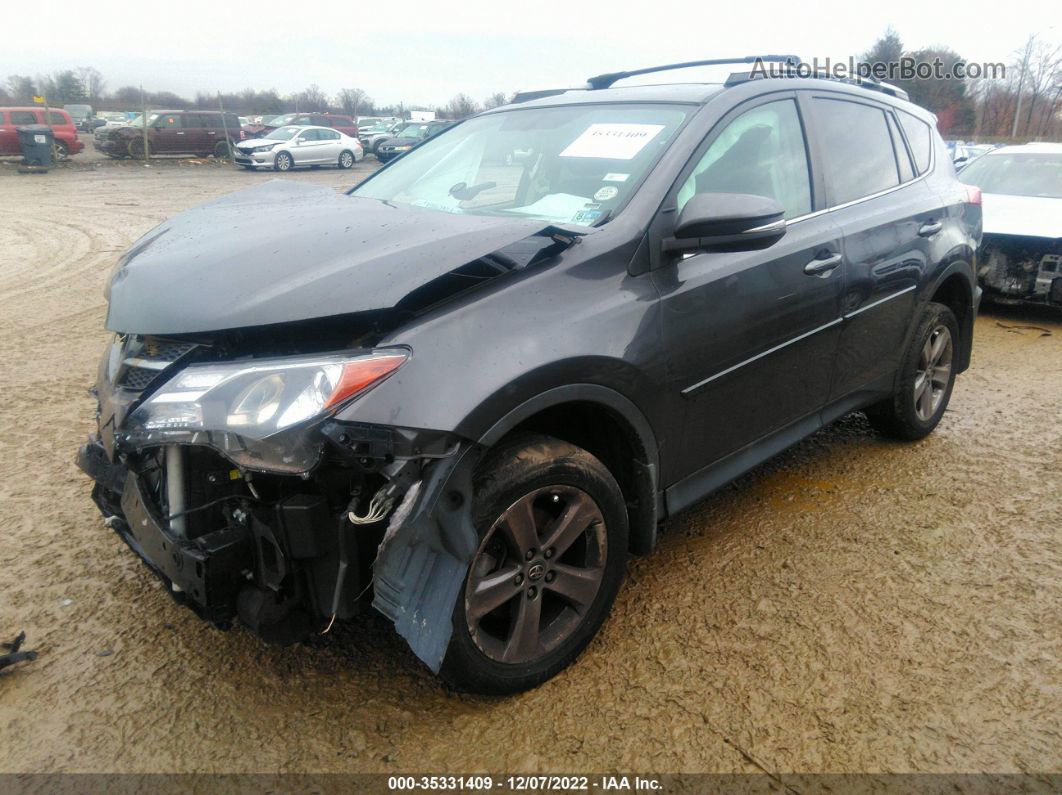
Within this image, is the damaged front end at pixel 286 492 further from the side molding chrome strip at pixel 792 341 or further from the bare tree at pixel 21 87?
the bare tree at pixel 21 87

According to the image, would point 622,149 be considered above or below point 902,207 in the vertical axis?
above

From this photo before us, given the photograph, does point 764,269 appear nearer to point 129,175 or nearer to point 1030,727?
point 1030,727

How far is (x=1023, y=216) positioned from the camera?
716 centimetres

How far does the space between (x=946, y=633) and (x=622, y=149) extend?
2.01 m

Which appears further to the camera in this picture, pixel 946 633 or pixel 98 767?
pixel 946 633

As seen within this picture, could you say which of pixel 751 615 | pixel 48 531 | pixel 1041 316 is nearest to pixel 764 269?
pixel 751 615

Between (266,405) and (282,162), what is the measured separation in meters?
24.7

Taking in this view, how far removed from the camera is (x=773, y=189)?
311 centimetres

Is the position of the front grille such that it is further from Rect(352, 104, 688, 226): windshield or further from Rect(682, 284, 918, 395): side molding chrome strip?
Rect(682, 284, 918, 395): side molding chrome strip

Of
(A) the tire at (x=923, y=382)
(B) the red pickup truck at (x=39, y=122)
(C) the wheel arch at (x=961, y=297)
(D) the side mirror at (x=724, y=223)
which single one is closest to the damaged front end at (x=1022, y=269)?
(C) the wheel arch at (x=961, y=297)

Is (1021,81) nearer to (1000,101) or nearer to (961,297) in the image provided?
(1000,101)

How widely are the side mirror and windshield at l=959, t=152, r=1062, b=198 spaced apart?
21.6 ft

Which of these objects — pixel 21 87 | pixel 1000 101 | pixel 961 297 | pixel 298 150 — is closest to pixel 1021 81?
pixel 1000 101

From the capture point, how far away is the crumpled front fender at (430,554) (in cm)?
203
